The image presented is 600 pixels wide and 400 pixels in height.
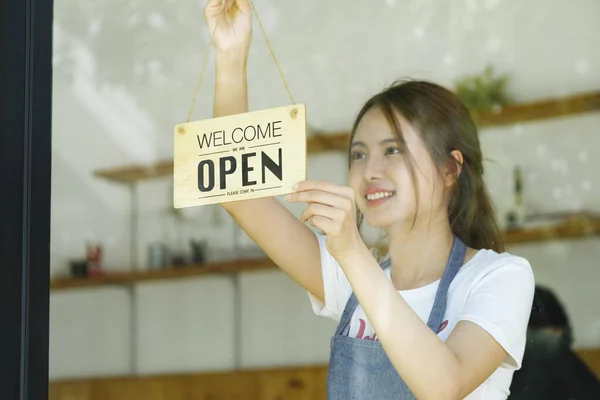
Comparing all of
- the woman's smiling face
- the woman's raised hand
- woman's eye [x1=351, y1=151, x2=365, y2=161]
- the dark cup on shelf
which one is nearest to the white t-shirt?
the woman's smiling face

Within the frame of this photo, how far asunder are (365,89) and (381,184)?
255cm

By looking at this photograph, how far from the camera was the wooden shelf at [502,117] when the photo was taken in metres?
3.47

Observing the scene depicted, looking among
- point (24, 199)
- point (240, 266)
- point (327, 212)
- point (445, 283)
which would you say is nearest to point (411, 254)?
point (445, 283)

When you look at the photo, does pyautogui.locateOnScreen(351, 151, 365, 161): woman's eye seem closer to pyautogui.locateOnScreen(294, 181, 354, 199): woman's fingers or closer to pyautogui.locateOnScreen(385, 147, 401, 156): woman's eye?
pyautogui.locateOnScreen(385, 147, 401, 156): woman's eye

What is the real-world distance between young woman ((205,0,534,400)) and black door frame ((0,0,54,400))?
0.28 meters

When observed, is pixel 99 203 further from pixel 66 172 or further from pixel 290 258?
pixel 290 258

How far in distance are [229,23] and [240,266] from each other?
2.44 metres

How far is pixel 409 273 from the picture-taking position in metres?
1.46

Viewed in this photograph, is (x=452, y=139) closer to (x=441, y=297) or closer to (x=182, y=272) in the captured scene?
(x=441, y=297)

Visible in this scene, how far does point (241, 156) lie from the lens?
111cm

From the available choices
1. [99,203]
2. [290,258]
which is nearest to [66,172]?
[99,203]

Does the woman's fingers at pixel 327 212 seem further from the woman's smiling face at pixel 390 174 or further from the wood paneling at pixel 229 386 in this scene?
the wood paneling at pixel 229 386

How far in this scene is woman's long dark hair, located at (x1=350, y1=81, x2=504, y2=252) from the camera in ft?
4.85

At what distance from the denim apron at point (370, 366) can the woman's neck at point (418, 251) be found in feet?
0.13
